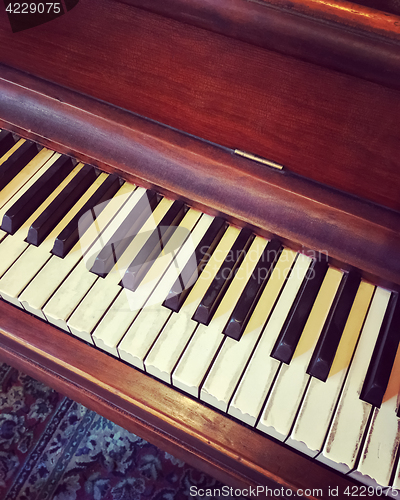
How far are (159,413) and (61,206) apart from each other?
1.89ft

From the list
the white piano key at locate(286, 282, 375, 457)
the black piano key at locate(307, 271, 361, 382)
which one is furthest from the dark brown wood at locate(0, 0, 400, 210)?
the white piano key at locate(286, 282, 375, 457)

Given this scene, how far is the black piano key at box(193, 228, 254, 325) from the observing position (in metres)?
0.81

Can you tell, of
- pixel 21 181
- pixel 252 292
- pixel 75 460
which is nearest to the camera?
pixel 252 292

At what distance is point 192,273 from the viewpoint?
872mm

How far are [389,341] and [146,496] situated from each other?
1095mm

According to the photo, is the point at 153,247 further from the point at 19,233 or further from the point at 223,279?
the point at 19,233

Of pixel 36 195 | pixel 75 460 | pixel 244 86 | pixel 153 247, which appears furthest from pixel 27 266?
pixel 75 460

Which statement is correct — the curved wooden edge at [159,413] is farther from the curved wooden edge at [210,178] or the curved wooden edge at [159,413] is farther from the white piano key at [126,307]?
the curved wooden edge at [210,178]

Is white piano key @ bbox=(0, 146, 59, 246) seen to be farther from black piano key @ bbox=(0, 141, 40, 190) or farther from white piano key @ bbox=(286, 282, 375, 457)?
white piano key @ bbox=(286, 282, 375, 457)

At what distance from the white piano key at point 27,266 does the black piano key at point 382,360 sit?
0.79m

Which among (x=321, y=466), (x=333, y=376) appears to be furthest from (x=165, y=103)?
(x=321, y=466)

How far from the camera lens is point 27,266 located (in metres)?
0.92

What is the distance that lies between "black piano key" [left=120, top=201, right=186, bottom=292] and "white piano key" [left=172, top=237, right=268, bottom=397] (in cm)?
19

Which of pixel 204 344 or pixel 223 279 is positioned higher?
pixel 223 279
